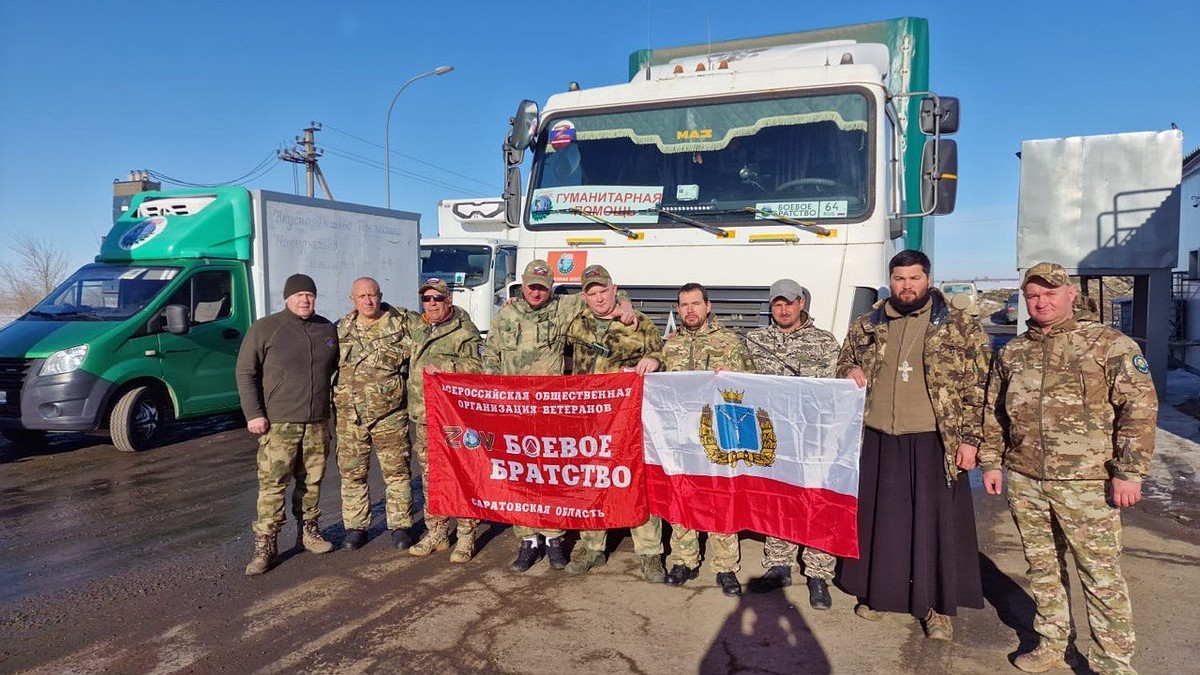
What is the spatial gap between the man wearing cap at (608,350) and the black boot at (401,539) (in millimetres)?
1211

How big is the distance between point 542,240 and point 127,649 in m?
3.83

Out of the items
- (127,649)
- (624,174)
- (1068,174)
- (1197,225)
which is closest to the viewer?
(127,649)

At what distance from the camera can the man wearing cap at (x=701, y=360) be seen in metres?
4.64

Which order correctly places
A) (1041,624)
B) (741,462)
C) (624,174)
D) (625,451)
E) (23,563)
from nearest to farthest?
(1041,624) → (741,462) → (625,451) → (23,563) → (624,174)

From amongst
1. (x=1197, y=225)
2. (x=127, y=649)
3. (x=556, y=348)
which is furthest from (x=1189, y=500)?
(x=1197, y=225)

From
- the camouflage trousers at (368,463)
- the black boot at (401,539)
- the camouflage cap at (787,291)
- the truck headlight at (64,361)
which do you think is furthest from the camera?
the truck headlight at (64,361)

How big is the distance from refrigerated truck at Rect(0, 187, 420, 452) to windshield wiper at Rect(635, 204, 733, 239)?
5985 mm

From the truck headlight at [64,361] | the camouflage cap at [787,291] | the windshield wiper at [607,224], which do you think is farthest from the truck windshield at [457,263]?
the camouflage cap at [787,291]

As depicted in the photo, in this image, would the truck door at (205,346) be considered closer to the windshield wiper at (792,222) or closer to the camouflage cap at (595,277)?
the camouflage cap at (595,277)

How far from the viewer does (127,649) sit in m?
3.97

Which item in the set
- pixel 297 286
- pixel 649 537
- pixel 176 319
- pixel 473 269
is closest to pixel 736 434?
pixel 649 537

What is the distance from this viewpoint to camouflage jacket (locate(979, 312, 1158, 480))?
10.8 ft

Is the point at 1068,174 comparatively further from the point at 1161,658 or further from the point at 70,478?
the point at 70,478

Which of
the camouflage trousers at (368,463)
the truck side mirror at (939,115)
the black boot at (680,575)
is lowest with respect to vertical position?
the black boot at (680,575)
